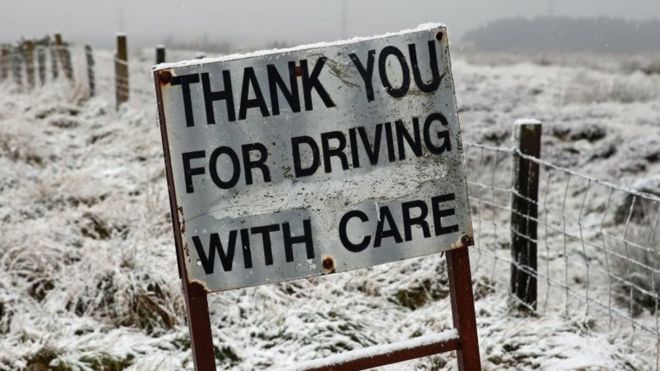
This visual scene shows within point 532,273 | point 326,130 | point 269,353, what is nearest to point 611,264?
point 532,273

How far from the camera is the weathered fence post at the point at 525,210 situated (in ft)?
12.3

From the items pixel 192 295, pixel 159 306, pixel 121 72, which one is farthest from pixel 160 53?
pixel 192 295

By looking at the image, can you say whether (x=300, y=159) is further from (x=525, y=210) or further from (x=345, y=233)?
(x=525, y=210)

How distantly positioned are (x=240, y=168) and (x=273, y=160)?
0.10m

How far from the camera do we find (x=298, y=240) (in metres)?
2.05

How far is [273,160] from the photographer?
2018mm

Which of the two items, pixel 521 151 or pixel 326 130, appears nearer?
pixel 326 130

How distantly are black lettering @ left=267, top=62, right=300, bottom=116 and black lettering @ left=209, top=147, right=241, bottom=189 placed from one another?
0.60 ft

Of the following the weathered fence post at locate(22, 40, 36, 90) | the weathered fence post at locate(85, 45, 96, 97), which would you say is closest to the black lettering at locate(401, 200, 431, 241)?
the weathered fence post at locate(85, 45, 96, 97)

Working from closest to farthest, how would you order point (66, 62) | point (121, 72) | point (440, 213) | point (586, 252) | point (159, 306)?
point (440, 213), point (159, 306), point (586, 252), point (121, 72), point (66, 62)

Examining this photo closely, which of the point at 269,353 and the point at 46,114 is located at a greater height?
the point at 46,114

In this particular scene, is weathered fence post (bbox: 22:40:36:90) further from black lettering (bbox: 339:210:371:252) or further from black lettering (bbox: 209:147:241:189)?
black lettering (bbox: 339:210:371:252)

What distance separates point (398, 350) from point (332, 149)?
0.71 m

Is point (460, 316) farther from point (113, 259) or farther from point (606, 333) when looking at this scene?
point (113, 259)
